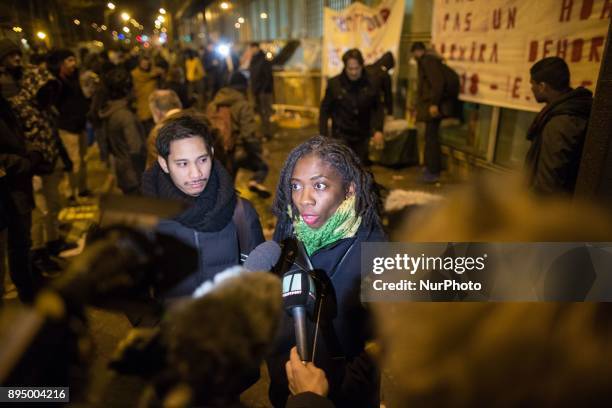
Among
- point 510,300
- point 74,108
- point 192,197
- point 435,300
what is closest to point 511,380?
point 510,300

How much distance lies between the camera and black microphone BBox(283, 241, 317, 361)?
1.15m

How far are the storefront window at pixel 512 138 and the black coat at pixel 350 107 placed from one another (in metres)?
1.96

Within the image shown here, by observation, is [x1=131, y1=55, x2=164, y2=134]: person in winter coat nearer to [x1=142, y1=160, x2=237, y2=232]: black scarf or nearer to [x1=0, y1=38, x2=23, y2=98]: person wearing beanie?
[x1=0, y1=38, x2=23, y2=98]: person wearing beanie

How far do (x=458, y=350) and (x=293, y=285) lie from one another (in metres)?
0.53

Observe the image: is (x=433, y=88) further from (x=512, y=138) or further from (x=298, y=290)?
(x=298, y=290)

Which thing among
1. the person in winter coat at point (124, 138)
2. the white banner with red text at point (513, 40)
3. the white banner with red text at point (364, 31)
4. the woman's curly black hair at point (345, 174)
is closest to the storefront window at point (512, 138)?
the white banner with red text at point (513, 40)

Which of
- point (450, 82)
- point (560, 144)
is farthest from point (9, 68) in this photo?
point (450, 82)

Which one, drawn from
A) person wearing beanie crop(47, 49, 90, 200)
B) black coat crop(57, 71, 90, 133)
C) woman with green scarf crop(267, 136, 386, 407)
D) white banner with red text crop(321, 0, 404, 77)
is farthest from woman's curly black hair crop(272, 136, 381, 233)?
white banner with red text crop(321, 0, 404, 77)

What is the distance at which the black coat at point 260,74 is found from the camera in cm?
1062

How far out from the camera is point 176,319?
68cm

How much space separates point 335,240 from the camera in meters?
1.57

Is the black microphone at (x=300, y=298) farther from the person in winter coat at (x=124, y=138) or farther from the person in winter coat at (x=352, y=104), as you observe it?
the person in winter coat at (x=352, y=104)

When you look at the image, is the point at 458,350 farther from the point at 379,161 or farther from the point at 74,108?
the point at 379,161

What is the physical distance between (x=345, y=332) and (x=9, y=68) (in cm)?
381
